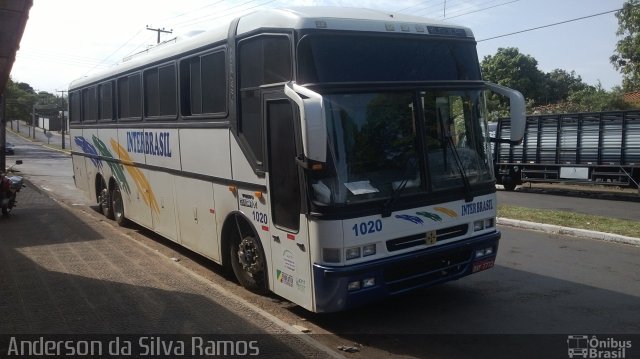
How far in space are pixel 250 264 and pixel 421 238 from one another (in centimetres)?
201

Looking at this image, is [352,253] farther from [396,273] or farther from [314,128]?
[314,128]

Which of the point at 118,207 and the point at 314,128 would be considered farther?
the point at 118,207

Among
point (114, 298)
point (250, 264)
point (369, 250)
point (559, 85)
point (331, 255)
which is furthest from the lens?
point (559, 85)

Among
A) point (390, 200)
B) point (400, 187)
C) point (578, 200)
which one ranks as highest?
point (400, 187)

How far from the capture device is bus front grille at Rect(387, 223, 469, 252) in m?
5.00

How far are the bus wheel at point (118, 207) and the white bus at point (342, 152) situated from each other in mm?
4550

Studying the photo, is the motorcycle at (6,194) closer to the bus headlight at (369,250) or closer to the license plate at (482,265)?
the bus headlight at (369,250)

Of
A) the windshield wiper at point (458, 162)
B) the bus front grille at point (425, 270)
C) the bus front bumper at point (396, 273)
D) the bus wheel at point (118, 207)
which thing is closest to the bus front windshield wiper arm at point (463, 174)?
the windshield wiper at point (458, 162)

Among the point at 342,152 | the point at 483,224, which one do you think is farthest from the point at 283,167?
the point at 483,224

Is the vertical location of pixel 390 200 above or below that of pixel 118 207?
above

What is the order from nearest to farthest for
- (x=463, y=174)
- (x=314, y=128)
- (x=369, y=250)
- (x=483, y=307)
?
1. (x=314, y=128)
2. (x=369, y=250)
3. (x=463, y=174)
4. (x=483, y=307)

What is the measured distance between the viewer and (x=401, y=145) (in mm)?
5078

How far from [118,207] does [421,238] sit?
7685mm

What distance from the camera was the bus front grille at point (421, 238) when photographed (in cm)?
500
